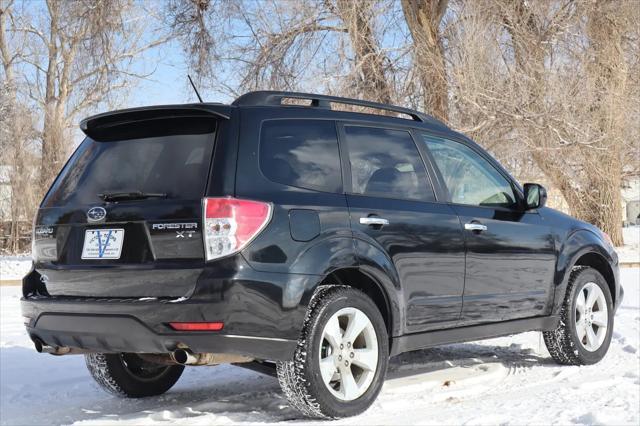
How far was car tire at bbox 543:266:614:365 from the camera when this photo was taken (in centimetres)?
725

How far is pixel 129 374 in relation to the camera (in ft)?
20.8

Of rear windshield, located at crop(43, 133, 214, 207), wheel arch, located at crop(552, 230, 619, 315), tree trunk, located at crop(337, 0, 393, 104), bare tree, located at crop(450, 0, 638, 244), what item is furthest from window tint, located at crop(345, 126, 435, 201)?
tree trunk, located at crop(337, 0, 393, 104)

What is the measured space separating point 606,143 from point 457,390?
16389 millimetres

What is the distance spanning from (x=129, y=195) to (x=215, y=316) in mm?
909

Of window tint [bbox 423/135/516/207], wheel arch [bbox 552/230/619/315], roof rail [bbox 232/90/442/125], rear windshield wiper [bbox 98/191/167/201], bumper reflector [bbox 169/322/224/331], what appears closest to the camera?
bumper reflector [bbox 169/322/224/331]

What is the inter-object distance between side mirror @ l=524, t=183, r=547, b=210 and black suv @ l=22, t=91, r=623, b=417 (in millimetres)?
413

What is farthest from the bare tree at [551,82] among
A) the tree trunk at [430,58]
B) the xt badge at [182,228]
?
the xt badge at [182,228]

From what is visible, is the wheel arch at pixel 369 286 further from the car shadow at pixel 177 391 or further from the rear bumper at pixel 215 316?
the car shadow at pixel 177 391

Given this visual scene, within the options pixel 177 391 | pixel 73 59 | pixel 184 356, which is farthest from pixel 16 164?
pixel 184 356

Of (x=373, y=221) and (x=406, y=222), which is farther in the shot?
(x=406, y=222)

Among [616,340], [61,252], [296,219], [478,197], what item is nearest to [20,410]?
[61,252]

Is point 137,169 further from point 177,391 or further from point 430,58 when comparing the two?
point 430,58

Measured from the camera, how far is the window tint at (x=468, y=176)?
21.4ft

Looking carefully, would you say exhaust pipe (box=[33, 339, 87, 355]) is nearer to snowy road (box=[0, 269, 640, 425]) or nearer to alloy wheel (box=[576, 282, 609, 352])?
snowy road (box=[0, 269, 640, 425])
